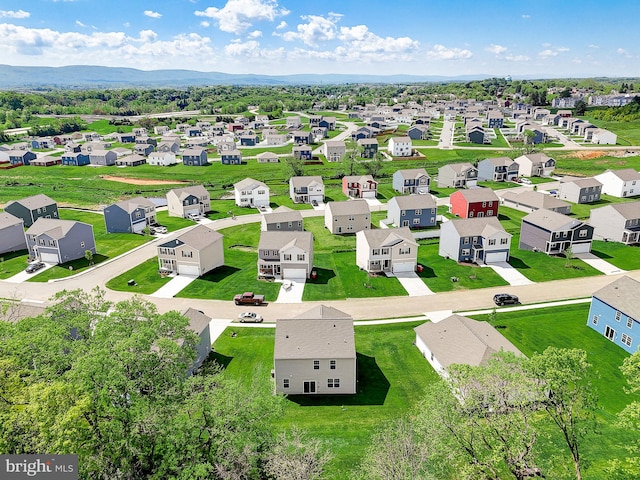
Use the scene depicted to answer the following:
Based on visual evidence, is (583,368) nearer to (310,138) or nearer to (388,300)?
(388,300)

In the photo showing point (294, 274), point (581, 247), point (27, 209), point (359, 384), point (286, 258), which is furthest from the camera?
point (27, 209)

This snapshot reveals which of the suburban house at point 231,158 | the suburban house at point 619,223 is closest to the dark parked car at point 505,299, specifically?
the suburban house at point 619,223

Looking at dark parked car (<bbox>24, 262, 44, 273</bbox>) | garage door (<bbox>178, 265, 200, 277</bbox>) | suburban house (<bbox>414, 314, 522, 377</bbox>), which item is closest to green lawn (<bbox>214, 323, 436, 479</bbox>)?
suburban house (<bbox>414, 314, 522, 377</bbox>)

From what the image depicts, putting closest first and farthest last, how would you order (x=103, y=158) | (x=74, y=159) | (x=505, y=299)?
1. (x=505, y=299)
2. (x=103, y=158)
3. (x=74, y=159)

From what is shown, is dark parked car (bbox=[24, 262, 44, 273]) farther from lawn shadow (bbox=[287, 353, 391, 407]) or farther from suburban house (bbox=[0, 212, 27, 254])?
lawn shadow (bbox=[287, 353, 391, 407])

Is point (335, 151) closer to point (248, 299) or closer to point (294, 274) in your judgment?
point (294, 274)

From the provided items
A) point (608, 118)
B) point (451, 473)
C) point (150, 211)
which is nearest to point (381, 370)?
point (451, 473)

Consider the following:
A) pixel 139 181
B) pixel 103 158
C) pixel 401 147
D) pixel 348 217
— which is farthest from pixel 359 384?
pixel 103 158
